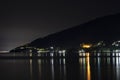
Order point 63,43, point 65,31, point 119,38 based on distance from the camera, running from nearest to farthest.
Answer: point 119,38 < point 63,43 < point 65,31

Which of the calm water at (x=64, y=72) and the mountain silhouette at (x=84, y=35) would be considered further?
the mountain silhouette at (x=84, y=35)

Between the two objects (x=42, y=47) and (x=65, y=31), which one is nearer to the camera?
(x=42, y=47)

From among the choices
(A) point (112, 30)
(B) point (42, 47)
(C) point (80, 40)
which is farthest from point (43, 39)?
(A) point (112, 30)

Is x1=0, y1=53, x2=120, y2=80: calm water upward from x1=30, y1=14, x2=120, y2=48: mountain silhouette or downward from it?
downward

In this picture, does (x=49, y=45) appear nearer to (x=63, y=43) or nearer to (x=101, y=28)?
(x=63, y=43)

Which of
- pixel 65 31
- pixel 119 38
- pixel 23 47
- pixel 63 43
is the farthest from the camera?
pixel 65 31

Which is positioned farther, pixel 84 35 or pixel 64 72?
pixel 84 35

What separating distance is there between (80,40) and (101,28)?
26.9m

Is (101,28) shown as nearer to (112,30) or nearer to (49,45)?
(112,30)

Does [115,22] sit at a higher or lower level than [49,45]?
higher

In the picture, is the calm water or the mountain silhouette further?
the mountain silhouette

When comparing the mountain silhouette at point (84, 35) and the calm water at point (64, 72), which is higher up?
the mountain silhouette at point (84, 35)

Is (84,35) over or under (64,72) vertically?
over

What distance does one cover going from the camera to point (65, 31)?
15462 centimetres
